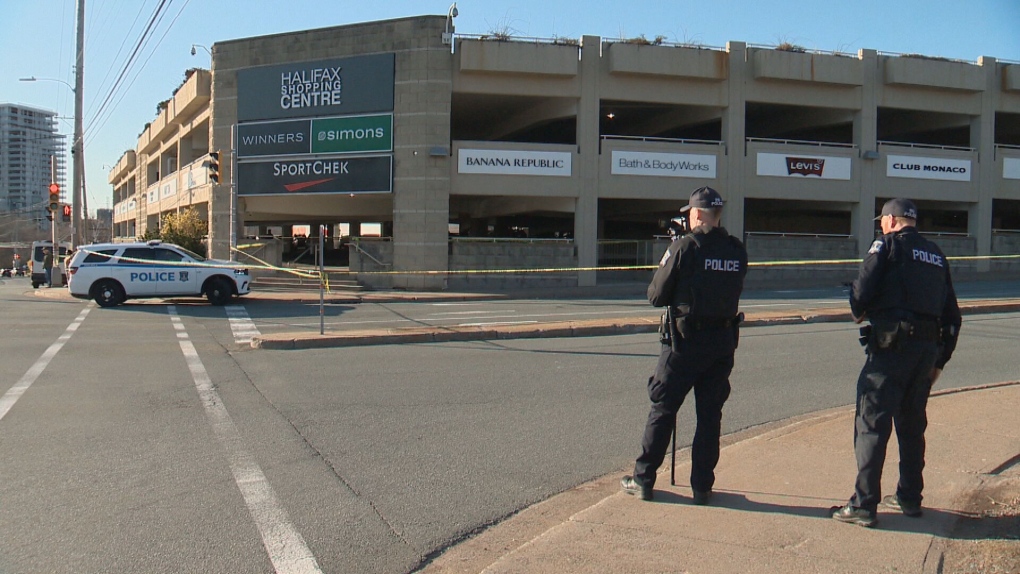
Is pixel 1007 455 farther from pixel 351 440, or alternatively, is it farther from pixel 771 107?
pixel 771 107

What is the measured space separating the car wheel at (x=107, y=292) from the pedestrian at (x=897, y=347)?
20004mm

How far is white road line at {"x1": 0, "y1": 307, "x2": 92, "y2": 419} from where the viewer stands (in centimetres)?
859

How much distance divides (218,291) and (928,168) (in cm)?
2669

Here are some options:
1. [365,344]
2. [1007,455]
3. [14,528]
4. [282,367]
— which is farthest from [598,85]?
[14,528]

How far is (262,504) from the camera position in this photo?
17.3ft

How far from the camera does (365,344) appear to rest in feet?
43.3

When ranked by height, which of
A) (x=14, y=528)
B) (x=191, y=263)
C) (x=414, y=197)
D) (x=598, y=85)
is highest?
(x=598, y=85)

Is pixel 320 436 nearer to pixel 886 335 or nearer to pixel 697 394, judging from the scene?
pixel 697 394

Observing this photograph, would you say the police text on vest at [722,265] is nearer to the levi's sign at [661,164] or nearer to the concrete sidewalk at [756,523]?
the concrete sidewalk at [756,523]

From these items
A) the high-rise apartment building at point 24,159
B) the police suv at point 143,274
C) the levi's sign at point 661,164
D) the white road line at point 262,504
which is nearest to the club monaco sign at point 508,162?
the levi's sign at point 661,164

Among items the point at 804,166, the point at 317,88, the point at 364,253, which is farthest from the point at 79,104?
the point at 804,166

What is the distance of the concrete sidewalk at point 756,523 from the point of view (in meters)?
4.19

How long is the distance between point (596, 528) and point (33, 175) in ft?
398

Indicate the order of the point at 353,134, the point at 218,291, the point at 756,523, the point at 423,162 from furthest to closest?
the point at 353,134 < the point at 423,162 < the point at 218,291 < the point at 756,523
